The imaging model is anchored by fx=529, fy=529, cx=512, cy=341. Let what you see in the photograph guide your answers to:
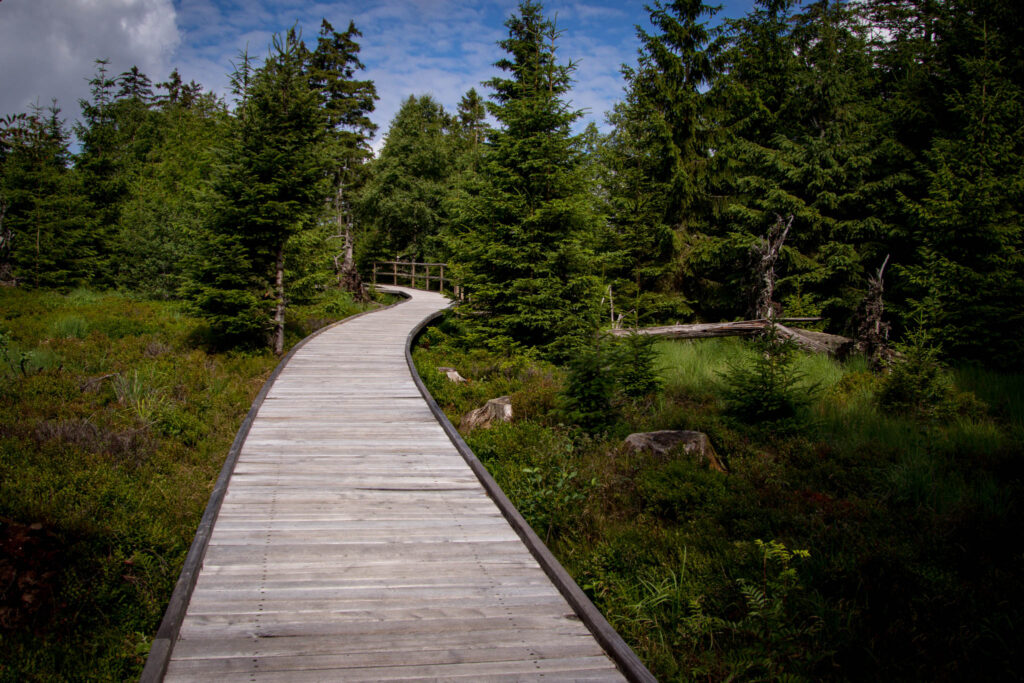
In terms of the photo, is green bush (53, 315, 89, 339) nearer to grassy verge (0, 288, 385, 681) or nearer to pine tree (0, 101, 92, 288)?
grassy verge (0, 288, 385, 681)

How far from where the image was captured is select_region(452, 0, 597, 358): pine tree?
1163 centimetres

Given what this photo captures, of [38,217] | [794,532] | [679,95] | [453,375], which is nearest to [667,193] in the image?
[679,95]

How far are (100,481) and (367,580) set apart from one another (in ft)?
11.4

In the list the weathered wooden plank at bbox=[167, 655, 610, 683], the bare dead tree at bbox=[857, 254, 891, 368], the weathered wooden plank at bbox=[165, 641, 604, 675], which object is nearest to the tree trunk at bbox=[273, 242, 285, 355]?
the weathered wooden plank at bbox=[165, 641, 604, 675]

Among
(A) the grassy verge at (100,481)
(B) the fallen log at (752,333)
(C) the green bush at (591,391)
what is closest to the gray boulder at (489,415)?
(C) the green bush at (591,391)

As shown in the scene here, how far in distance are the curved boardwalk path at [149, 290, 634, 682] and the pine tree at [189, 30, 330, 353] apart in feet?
19.7

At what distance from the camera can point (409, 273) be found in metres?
33.9

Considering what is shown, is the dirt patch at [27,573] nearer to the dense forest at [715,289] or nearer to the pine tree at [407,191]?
the dense forest at [715,289]

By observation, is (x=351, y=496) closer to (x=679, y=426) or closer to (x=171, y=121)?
(x=679, y=426)

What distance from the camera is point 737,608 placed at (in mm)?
3557

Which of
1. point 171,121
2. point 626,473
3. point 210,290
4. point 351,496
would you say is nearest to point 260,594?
point 351,496

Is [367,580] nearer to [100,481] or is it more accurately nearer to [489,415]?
[100,481]

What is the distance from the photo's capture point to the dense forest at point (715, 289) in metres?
3.72

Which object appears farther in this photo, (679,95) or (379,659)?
(679,95)
